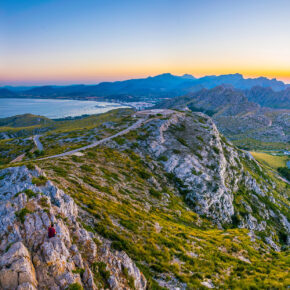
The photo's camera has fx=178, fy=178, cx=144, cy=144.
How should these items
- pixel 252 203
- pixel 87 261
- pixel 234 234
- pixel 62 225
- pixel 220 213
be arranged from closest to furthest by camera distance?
pixel 87 261
pixel 62 225
pixel 234 234
pixel 220 213
pixel 252 203

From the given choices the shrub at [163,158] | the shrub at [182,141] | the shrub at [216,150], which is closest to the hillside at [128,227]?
the shrub at [163,158]

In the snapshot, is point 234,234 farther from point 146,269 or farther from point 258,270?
point 146,269

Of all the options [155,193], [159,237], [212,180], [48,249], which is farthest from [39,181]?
[212,180]

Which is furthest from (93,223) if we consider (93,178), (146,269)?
(93,178)

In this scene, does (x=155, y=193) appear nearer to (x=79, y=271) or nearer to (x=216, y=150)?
(x=79, y=271)

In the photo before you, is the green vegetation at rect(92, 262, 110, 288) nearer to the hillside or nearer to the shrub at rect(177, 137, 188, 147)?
the hillside

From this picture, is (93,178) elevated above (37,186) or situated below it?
below

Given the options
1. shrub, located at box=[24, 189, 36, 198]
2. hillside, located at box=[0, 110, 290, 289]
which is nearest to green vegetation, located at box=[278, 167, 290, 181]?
hillside, located at box=[0, 110, 290, 289]
